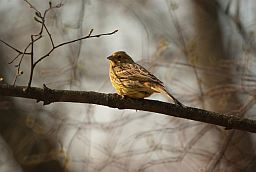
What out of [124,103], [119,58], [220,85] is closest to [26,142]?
[119,58]

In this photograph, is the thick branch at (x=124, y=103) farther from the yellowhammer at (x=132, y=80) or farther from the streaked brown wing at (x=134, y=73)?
the streaked brown wing at (x=134, y=73)

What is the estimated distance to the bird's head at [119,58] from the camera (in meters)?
6.38

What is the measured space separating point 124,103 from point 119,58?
191cm

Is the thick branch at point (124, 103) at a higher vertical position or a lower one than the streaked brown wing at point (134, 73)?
lower

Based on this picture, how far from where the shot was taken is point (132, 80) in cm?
548

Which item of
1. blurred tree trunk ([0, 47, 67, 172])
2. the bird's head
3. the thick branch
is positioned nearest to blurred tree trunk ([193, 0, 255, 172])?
the thick branch

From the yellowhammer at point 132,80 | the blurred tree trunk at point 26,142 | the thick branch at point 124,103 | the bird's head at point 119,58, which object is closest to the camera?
the thick branch at point 124,103

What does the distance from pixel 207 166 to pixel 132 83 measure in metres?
1.03

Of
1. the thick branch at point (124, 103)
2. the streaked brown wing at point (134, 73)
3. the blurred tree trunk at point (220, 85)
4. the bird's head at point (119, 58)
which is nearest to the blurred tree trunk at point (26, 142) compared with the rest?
the bird's head at point (119, 58)

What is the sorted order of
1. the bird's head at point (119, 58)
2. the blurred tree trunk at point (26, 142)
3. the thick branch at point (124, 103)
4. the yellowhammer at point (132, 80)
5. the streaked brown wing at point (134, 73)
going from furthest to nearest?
the blurred tree trunk at point (26, 142)
the bird's head at point (119, 58)
the streaked brown wing at point (134, 73)
the yellowhammer at point (132, 80)
the thick branch at point (124, 103)

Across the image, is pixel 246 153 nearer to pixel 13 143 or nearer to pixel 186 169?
pixel 186 169

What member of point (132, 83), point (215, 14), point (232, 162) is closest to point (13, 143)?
point (132, 83)

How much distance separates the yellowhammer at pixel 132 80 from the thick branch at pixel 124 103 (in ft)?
1.06

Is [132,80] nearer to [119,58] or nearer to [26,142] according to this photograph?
[119,58]
